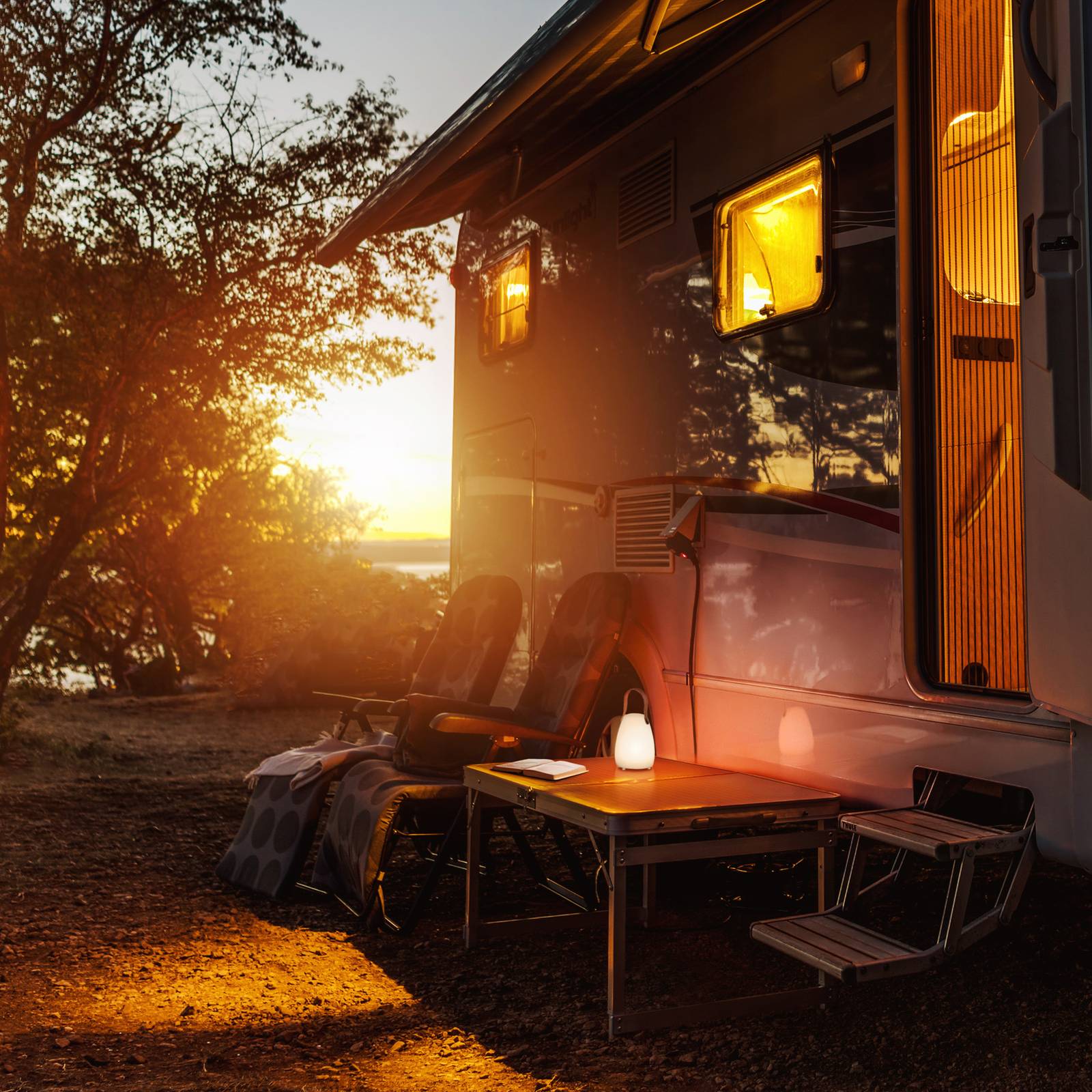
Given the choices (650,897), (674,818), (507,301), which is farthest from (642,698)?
(507,301)

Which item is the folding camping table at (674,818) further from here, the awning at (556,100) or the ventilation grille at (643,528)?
the awning at (556,100)

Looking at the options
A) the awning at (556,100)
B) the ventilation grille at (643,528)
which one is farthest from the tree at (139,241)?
the ventilation grille at (643,528)

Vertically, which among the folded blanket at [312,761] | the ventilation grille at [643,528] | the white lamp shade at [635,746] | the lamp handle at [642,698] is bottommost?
the folded blanket at [312,761]

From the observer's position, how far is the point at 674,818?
9.80ft

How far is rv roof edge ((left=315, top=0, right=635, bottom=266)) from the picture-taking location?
3.41 meters

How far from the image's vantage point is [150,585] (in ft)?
44.2

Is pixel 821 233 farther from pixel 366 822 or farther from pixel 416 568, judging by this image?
pixel 416 568

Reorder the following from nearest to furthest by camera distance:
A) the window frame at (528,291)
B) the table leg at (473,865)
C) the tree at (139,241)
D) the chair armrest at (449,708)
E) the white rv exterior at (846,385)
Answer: the white rv exterior at (846,385) → the table leg at (473,865) → the chair armrest at (449,708) → the window frame at (528,291) → the tree at (139,241)

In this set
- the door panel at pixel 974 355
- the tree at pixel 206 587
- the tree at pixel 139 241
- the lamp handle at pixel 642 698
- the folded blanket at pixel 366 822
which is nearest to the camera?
the door panel at pixel 974 355

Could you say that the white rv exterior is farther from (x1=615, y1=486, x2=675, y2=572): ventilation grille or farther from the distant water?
the distant water

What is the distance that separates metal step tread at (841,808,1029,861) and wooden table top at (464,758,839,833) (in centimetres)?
25

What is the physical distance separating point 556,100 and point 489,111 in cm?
46

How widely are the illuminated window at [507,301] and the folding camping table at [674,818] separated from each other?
219cm

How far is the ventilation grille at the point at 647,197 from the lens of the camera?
4031 millimetres
